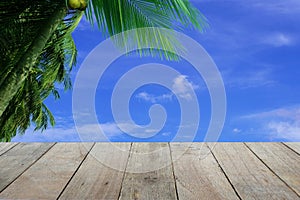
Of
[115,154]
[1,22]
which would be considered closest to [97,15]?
[1,22]

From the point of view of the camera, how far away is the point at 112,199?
1.64 meters

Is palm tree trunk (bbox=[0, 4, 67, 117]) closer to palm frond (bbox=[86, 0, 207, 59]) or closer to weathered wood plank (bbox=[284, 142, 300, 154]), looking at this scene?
palm frond (bbox=[86, 0, 207, 59])

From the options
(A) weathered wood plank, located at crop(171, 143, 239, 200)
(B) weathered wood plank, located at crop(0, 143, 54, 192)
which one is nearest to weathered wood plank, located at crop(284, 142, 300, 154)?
(A) weathered wood plank, located at crop(171, 143, 239, 200)

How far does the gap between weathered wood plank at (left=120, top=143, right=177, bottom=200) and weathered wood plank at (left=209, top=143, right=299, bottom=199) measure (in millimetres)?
299

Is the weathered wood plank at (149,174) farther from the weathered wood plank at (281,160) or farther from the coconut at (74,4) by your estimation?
the coconut at (74,4)

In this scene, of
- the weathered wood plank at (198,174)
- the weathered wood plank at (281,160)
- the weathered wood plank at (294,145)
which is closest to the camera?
the weathered wood plank at (198,174)

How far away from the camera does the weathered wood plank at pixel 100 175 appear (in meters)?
1.71

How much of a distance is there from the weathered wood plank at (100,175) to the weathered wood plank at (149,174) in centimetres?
4

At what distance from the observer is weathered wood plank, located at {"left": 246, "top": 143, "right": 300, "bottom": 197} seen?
1932 millimetres

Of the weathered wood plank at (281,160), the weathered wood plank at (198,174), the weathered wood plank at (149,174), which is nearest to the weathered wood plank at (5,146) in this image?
the weathered wood plank at (149,174)

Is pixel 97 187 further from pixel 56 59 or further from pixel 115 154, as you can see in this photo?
pixel 56 59

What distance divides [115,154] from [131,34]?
874 mm

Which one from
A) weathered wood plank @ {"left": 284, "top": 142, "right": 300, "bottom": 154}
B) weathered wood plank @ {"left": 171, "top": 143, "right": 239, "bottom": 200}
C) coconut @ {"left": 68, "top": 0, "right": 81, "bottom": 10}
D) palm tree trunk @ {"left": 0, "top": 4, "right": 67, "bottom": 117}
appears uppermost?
coconut @ {"left": 68, "top": 0, "right": 81, "bottom": 10}

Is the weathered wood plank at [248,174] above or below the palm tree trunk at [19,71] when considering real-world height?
below
